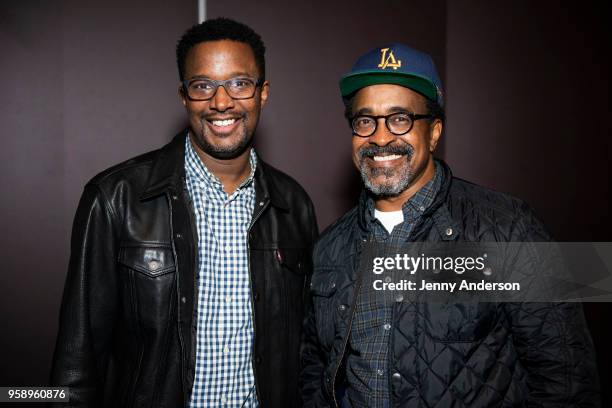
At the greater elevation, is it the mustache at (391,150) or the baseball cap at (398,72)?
the baseball cap at (398,72)

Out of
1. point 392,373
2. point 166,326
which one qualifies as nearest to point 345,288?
point 392,373

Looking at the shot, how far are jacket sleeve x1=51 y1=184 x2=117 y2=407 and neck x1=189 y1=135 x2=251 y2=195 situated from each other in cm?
45

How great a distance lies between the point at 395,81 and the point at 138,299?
4.41 feet

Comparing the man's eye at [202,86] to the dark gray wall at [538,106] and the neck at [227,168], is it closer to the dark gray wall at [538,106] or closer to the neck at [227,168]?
the neck at [227,168]

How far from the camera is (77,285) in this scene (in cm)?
194

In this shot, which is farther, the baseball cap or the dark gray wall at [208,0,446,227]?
the dark gray wall at [208,0,446,227]

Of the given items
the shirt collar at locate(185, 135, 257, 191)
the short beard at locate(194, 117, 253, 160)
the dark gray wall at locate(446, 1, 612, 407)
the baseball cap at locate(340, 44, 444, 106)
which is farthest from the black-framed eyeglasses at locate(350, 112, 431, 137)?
the dark gray wall at locate(446, 1, 612, 407)

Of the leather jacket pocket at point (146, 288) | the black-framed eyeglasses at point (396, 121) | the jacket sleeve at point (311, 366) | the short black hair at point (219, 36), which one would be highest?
the short black hair at point (219, 36)

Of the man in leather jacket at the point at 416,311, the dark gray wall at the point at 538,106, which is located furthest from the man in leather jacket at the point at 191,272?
the dark gray wall at the point at 538,106

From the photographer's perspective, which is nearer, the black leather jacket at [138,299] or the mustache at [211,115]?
the black leather jacket at [138,299]

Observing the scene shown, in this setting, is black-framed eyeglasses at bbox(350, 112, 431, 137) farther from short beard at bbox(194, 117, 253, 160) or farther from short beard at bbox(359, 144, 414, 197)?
short beard at bbox(194, 117, 253, 160)

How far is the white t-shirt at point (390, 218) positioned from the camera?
2047 mm

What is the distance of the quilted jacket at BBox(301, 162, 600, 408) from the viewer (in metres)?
1.69

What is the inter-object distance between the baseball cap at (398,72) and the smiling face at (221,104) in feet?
1.51
